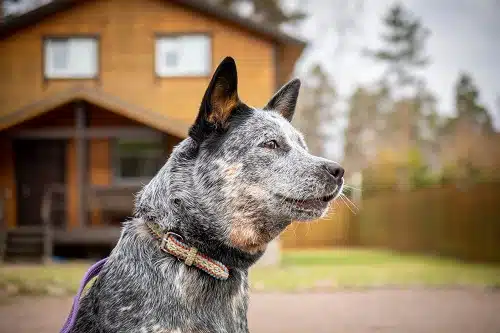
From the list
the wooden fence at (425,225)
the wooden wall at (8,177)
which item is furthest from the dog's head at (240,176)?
the wooden wall at (8,177)

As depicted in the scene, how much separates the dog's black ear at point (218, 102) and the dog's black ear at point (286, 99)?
16.4 inches

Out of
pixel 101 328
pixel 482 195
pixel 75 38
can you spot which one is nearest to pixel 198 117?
pixel 101 328

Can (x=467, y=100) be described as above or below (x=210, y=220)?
above

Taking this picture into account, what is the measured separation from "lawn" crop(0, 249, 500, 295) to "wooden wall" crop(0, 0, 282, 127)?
17.0 feet

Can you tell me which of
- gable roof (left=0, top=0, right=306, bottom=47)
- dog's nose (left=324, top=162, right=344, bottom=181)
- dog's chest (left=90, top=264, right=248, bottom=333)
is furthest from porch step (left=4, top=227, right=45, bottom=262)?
dog's nose (left=324, top=162, right=344, bottom=181)

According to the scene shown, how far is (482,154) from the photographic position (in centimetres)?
1307

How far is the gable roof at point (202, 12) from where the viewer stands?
1382 centimetres

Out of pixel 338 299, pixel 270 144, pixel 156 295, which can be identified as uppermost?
pixel 270 144

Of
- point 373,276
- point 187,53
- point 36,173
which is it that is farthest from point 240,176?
point 36,173

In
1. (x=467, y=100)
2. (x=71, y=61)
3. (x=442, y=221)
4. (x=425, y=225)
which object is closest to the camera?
(x=442, y=221)

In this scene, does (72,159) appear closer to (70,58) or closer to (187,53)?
(70,58)

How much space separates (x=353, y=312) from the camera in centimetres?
634

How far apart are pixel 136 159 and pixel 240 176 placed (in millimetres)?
12627

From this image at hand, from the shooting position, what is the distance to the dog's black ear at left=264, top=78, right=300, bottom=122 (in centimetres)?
275
